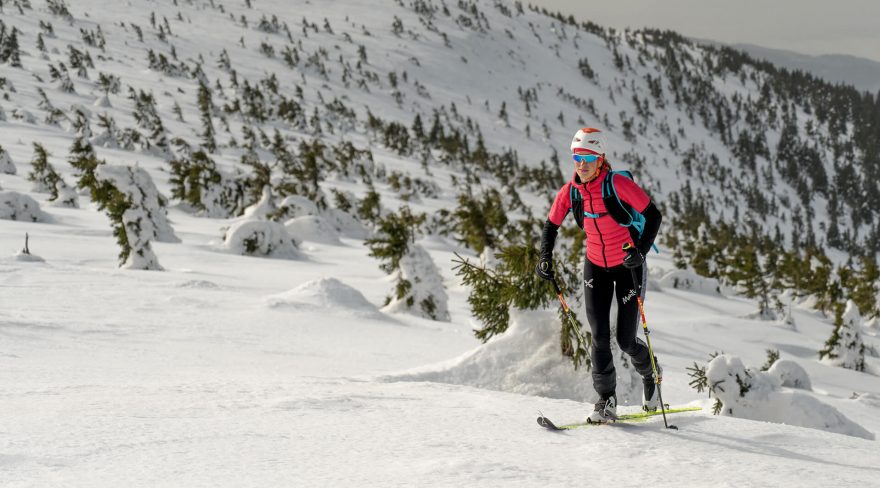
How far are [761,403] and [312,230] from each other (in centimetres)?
3064

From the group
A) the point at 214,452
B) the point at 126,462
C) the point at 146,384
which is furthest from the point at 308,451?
the point at 146,384

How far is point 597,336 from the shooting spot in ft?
18.0

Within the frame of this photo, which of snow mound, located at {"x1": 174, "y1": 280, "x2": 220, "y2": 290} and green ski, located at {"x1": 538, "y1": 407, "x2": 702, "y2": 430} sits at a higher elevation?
green ski, located at {"x1": 538, "y1": 407, "x2": 702, "y2": 430}

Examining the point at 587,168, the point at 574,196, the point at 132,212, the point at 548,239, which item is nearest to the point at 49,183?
the point at 132,212

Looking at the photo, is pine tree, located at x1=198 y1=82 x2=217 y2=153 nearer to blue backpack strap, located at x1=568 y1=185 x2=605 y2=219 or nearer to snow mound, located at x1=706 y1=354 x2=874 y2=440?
snow mound, located at x1=706 y1=354 x2=874 y2=440

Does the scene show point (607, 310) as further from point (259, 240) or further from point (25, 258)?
point (259, 240)

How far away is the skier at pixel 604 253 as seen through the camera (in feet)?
17.3

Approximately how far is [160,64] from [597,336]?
141452 mm

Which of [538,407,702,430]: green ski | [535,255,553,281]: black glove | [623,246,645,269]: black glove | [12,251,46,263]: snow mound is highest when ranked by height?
[623,246,645,269]: black glove

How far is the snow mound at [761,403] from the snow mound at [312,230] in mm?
29581

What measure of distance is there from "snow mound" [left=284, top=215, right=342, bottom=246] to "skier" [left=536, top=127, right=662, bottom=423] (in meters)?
30.9

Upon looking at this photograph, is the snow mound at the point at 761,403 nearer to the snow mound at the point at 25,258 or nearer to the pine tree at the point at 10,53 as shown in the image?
the snow mound at the point at 25,258

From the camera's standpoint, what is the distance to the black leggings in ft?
18.0

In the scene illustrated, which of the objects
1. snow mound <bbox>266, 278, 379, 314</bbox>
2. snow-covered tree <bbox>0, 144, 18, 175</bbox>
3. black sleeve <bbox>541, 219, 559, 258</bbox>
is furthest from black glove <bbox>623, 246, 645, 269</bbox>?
snow-covered tree <bbox>0, 144, 18, 175</bbox>
